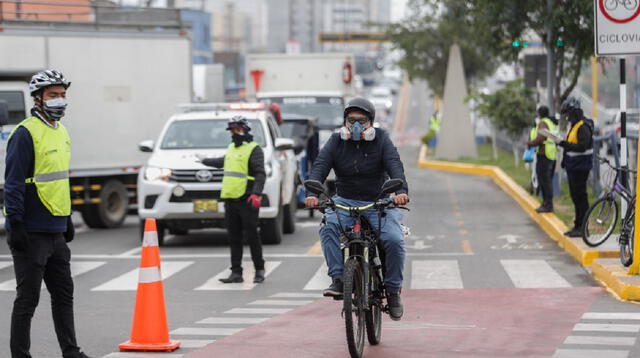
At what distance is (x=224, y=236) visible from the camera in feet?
64.0

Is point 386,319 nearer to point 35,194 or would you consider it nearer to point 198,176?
point 35,194

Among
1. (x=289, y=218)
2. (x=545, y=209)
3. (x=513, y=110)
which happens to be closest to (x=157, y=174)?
(x=289, y=218)

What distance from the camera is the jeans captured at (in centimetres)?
872

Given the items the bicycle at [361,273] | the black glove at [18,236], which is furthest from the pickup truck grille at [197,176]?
the black glove at [18,236]

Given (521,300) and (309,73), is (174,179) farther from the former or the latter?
(309,73)

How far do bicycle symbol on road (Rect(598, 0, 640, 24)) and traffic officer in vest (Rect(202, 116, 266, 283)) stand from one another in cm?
409

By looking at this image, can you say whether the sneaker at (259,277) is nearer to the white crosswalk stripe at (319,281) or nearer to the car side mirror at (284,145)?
the white crosswalk stripe at (319,281)

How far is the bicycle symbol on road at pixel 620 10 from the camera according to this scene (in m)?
12.9

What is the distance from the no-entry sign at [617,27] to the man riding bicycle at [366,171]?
484cm

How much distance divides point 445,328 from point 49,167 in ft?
12.2

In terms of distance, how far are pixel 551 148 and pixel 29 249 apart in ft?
44.8

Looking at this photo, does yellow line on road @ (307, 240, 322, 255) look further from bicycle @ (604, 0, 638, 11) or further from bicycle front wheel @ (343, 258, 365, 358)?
bicycle front wheel @ (343, 258, 365, 358)

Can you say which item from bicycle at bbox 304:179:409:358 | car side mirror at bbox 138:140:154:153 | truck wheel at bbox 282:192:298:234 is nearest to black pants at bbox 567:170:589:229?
truck wheel at bbox 282:192:298:234

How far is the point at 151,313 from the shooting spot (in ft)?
29.6
